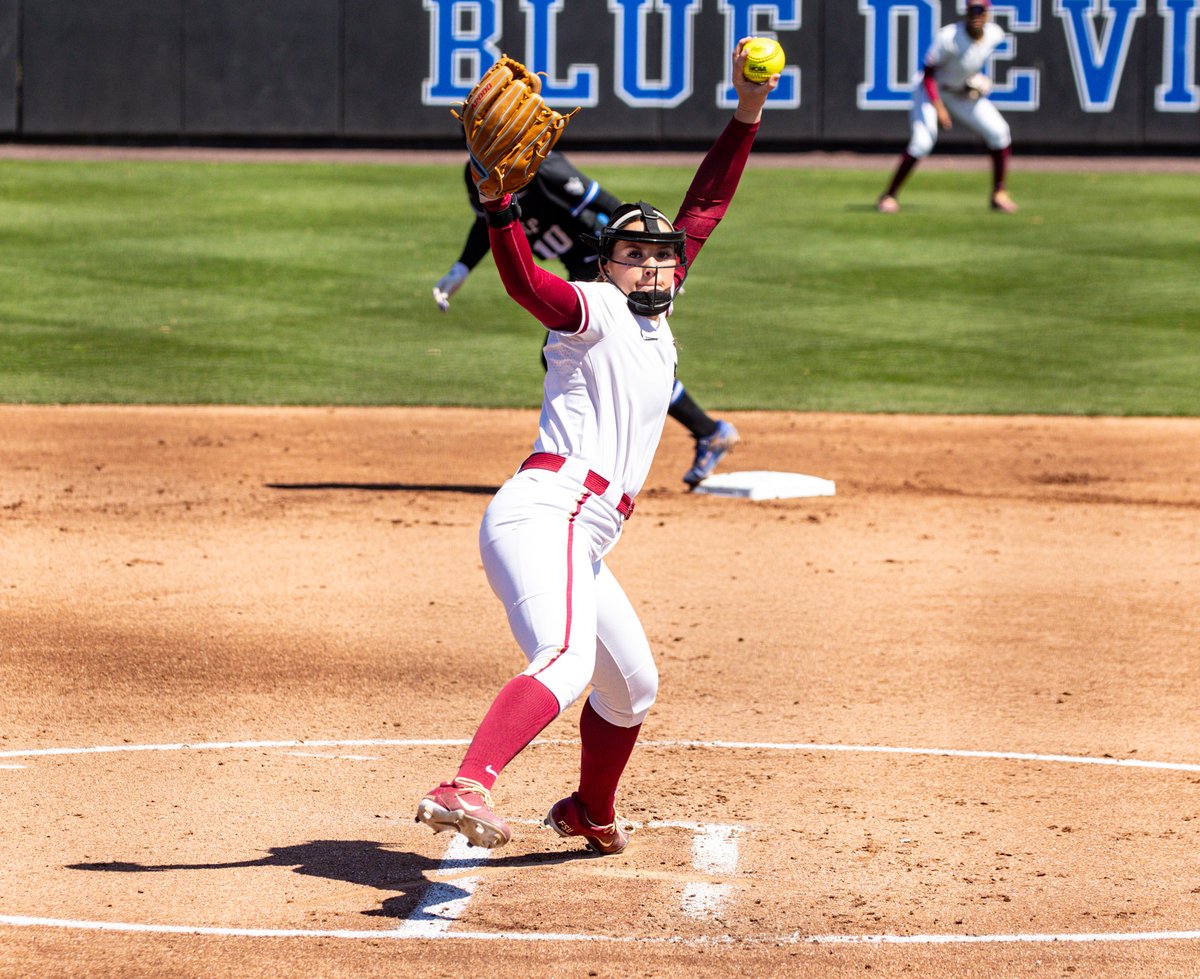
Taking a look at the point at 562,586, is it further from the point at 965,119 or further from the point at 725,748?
the point at 965,119

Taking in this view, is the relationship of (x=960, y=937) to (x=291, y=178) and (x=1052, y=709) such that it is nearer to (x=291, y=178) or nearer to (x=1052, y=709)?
(x=1052, y=709)

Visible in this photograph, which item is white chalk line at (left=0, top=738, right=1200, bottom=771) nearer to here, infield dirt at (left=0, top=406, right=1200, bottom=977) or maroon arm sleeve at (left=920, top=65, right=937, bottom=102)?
infield dirt at (left=0, top=406, right=1200, bottom=977)

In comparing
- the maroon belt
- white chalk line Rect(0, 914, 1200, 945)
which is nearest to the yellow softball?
the maroon belt

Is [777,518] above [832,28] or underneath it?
underneath

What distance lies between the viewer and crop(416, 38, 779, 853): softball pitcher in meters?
4.67

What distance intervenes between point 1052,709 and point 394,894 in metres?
2.91

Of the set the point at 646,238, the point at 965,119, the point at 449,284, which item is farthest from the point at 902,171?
the point at 646,238

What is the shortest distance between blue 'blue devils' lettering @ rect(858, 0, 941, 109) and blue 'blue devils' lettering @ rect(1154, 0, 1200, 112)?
2.80m

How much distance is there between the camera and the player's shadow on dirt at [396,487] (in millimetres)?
10570

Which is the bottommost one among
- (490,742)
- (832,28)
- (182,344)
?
(182,344)

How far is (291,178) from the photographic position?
73.3ft

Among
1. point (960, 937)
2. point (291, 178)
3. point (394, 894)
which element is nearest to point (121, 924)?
point (394, 894)

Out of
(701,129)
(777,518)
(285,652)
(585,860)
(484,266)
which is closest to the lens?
(585,860)

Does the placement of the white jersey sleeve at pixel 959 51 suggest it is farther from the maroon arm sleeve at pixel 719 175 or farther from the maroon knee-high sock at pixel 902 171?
the maroon arm sleeve at pixel 719 175
